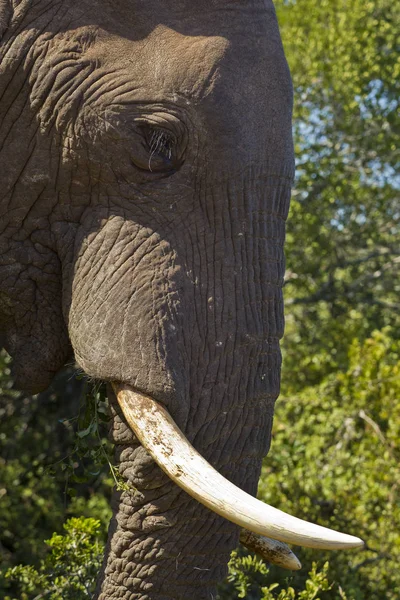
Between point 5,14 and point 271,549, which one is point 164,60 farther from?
point 271,549

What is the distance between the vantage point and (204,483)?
2.33 m

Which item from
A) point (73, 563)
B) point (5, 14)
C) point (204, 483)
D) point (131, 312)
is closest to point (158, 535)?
point (204, 483)

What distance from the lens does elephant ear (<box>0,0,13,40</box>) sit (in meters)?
2.71

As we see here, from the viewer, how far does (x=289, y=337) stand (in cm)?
668

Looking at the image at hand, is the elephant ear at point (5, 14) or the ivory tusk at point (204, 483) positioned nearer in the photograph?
the ivory tusk at point (204, 483)

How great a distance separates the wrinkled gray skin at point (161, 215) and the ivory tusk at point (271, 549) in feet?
0.41

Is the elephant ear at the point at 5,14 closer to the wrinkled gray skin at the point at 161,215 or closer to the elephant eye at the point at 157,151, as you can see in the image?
the wrinkled gray skin at the point at 161,215

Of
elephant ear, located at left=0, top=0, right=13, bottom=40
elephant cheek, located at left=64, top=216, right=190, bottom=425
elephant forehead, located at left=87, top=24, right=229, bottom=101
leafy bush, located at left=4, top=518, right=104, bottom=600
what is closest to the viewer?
elephant cheek, located at left=64, top=216, right=190, bottom=425

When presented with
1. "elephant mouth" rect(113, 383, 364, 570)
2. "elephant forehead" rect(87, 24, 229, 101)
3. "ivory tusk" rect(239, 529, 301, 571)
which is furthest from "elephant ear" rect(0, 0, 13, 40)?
"ivory tusk" rect(239, 529, 301, 571)

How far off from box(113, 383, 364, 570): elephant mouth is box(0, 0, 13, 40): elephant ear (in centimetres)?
103

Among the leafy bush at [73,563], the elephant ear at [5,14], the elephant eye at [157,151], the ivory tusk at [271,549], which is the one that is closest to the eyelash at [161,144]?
the elephant eye at [157,151]

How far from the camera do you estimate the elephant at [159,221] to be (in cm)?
254

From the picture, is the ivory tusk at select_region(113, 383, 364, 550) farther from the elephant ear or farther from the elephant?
the elephant ear

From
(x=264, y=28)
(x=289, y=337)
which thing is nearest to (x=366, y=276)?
(x=289, y=337)
